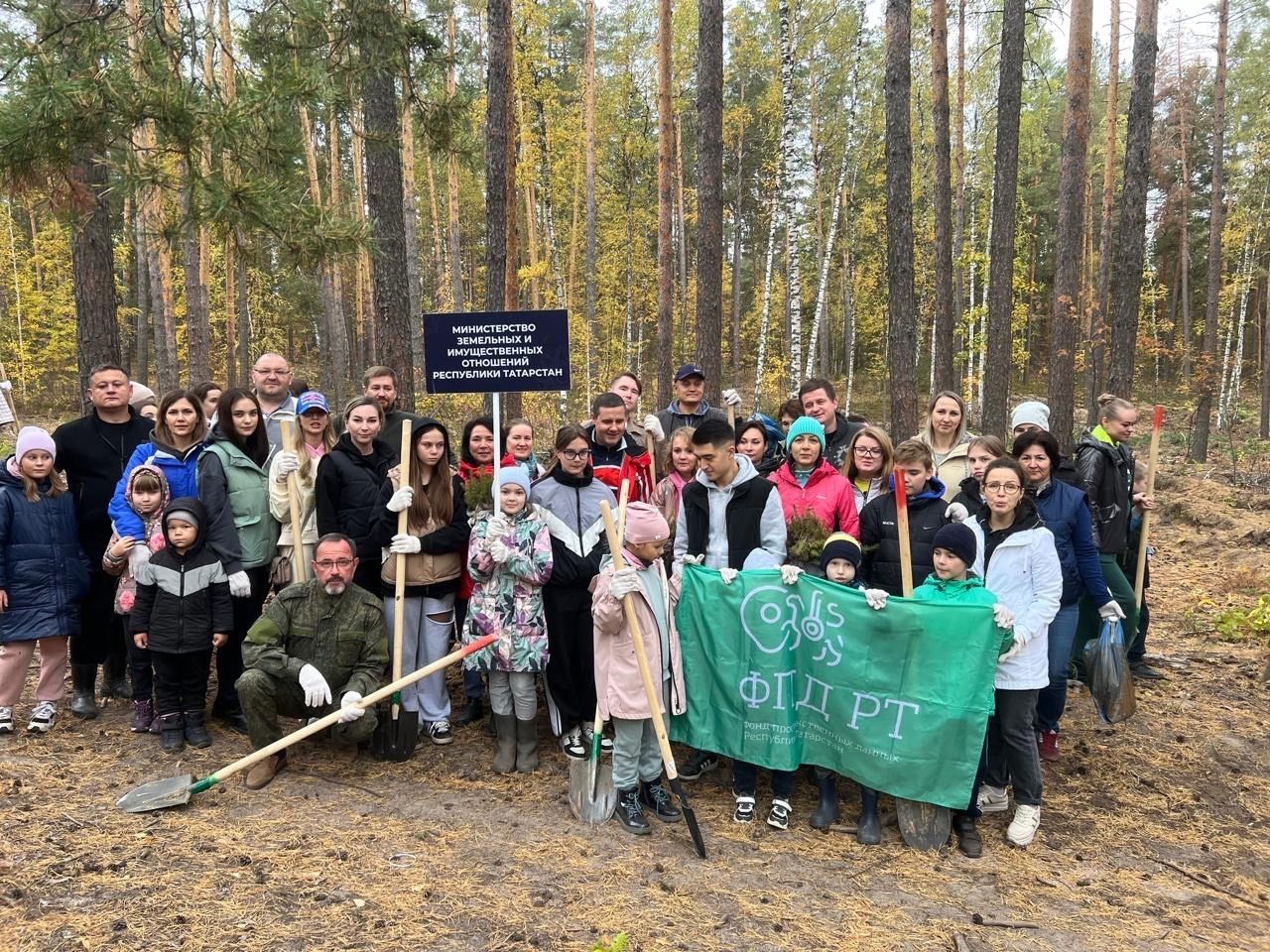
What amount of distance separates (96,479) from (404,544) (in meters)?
2.51

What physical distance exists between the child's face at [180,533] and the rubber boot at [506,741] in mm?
2329

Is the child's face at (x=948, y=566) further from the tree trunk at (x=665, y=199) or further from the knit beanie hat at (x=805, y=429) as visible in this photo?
the tree trunk at (x=665, y=199)

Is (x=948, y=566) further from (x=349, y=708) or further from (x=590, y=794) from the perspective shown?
(x=349, y=708)

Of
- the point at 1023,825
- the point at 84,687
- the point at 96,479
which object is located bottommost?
the point at 1023,825

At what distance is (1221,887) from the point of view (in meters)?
4.18

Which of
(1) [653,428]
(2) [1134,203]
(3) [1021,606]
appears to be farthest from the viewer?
(2) [1134,203]

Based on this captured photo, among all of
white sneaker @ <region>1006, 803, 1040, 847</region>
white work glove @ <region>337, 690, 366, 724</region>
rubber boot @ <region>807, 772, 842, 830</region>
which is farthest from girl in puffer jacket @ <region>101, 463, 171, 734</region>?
white sneaker @ <region>1006, 803, 1040, 847</region>

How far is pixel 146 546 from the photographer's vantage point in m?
5.39

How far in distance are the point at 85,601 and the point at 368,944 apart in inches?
152

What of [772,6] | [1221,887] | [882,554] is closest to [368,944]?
[882,554]

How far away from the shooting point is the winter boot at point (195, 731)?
5387mm

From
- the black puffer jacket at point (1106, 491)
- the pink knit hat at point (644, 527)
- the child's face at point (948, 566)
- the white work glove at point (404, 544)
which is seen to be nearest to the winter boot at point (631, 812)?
the pink knit hat at point (644, 527)

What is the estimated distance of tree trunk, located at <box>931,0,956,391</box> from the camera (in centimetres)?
1395

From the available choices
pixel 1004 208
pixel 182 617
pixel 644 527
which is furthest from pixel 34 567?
pixel 1004 208
